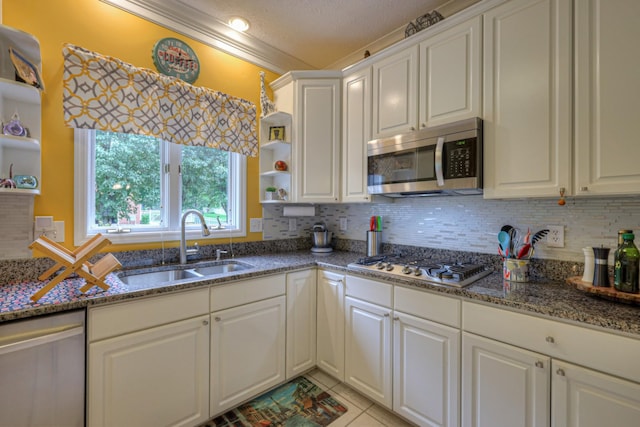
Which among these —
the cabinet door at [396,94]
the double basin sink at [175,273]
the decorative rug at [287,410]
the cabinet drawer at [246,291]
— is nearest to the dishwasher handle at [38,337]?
the double basin sink at [175,273]

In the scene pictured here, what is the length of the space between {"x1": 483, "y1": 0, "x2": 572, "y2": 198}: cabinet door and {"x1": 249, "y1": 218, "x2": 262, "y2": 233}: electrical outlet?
1.78 metres

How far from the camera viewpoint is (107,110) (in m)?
1.64

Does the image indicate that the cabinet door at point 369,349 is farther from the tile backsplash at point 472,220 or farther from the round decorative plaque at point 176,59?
the round decorative plaque at point 176,59

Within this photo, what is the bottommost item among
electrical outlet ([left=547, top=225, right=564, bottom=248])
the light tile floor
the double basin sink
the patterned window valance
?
the light tile floor

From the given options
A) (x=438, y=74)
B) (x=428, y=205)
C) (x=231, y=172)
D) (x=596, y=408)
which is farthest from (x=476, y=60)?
(x=231, y=172)

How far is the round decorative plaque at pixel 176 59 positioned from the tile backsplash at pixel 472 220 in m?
1.23

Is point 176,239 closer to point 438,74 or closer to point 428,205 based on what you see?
point 428,205

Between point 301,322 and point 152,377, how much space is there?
0.94 m

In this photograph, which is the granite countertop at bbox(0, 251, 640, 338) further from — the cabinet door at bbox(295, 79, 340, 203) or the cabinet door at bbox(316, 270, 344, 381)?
the cabinet door at bbox(295, 79, 340, 203)

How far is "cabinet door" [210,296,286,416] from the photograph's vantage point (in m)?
1.62

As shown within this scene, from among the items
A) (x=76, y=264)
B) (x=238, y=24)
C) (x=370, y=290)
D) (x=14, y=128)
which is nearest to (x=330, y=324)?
(x=370, y=290)

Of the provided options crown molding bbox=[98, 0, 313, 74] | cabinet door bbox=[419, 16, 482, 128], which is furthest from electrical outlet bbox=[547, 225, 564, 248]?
crown molding bbox=[98, 0, 313, 74]

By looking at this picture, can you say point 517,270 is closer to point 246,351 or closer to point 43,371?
point 246,351

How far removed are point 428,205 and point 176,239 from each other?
1.90m
